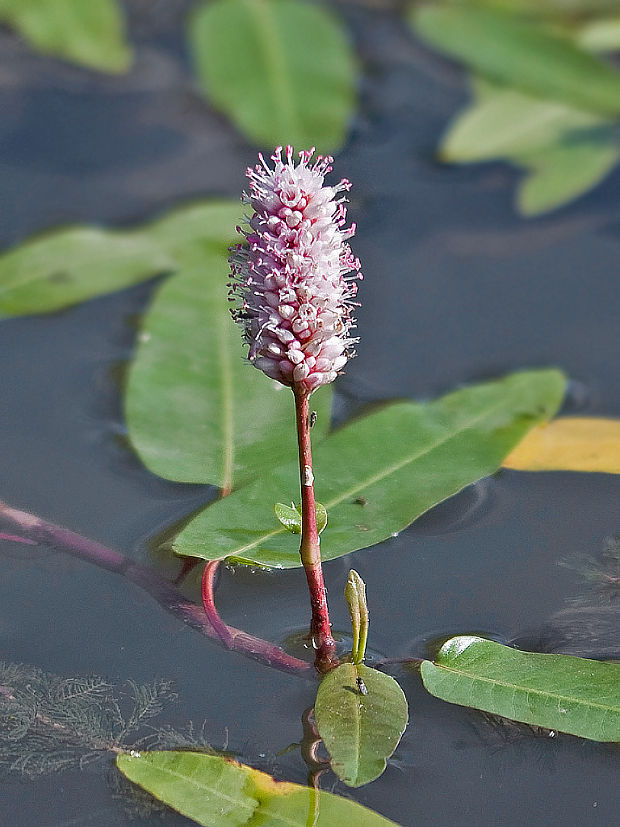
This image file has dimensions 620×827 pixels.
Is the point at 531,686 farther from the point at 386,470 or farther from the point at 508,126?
the point at 508,126

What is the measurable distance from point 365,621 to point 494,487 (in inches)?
24.0

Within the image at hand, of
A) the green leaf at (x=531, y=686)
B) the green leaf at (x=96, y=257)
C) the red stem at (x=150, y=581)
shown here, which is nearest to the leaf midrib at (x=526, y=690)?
the green leaf at (x=531, y=686)

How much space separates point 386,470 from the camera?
2053 mm

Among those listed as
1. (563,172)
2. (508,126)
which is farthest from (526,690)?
(508,126)

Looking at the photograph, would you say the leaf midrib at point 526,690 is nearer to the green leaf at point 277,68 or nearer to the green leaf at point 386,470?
the green leaf at point 386,470

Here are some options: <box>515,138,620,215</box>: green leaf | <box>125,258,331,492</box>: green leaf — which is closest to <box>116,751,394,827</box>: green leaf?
<box>125,258,331,492</box>: green leaf

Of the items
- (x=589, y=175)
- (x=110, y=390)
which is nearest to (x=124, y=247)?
(x=110, y=390)

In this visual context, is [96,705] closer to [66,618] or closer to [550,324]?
[66,618]

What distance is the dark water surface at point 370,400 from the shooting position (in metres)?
1.64

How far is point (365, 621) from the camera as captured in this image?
5.40ft

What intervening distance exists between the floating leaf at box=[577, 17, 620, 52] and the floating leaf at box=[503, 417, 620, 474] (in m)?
1.72

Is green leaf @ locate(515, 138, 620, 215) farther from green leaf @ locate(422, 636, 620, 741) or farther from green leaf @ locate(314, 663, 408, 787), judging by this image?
green leaf @ locate(314, 663, 408, 787)

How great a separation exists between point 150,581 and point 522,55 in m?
2.34

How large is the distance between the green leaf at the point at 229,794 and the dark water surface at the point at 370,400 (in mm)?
34
